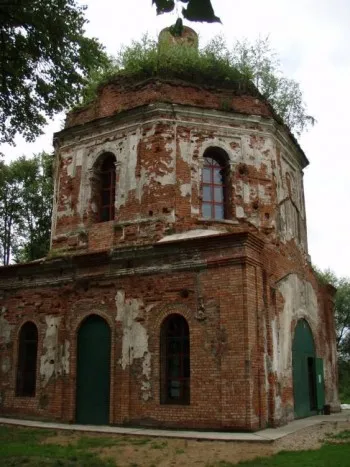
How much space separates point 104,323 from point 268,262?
464cm

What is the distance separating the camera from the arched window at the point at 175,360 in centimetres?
1248

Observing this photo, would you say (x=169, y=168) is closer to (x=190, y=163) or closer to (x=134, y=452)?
(x=190, y=163)

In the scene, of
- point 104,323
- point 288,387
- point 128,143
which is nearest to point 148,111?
point 128,143

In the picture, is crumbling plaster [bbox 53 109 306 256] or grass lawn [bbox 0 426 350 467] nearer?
grass lawn [bbox 0 426 350 467]

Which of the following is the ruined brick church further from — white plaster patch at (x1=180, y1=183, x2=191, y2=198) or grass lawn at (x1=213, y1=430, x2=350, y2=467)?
grass lawn at (x1=213, y1=430, x2=350, y2=467)

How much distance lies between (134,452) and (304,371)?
7.22 meters

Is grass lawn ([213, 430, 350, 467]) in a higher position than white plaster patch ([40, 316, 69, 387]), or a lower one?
lower

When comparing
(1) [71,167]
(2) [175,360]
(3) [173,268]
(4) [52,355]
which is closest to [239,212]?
(3) [173,268]

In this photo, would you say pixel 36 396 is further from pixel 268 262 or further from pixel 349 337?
pixel 349 337

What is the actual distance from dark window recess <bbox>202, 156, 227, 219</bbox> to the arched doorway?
4.11 metres

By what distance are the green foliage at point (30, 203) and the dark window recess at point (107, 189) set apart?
12.1 m

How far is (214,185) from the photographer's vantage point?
15008 millimetres

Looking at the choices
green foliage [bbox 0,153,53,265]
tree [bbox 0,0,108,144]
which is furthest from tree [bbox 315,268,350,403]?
tree [bbox 0,0,108,144]

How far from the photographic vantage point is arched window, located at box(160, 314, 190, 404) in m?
12.5
